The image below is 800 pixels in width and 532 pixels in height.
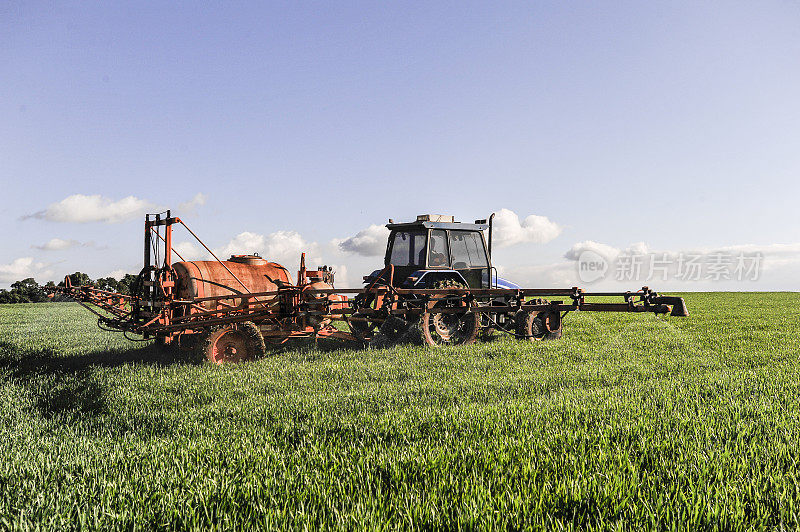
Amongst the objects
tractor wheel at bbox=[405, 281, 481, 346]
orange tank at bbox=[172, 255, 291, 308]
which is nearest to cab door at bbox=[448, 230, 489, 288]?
tractor wheel at bbox=[405, 281, 481, 346]

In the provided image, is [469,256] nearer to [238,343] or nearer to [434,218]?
[434,218]

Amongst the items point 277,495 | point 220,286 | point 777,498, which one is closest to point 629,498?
point 777,498

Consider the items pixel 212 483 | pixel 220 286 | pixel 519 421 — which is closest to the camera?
pixel 212 483

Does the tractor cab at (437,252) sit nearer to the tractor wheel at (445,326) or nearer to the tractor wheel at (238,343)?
the tractor wheel at (445,326)

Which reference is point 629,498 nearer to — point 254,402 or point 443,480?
point 443,480

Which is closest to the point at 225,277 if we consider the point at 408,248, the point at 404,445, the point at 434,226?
the point at 408,248

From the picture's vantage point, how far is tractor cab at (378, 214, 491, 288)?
1128 centimetres

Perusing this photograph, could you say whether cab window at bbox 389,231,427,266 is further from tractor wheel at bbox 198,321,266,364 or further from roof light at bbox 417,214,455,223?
tractor wheel at bbox 198,321,266,364

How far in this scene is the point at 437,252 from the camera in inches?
453

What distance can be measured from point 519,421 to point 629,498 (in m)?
1.70

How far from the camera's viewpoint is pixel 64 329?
16984 millimetres

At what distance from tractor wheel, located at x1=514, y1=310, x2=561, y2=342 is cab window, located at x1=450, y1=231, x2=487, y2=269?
1.51 metres

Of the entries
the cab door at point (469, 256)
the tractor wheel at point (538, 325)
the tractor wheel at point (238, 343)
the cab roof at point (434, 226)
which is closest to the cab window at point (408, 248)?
the cab roof at point (434, 226)

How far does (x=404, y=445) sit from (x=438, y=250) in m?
7.45
